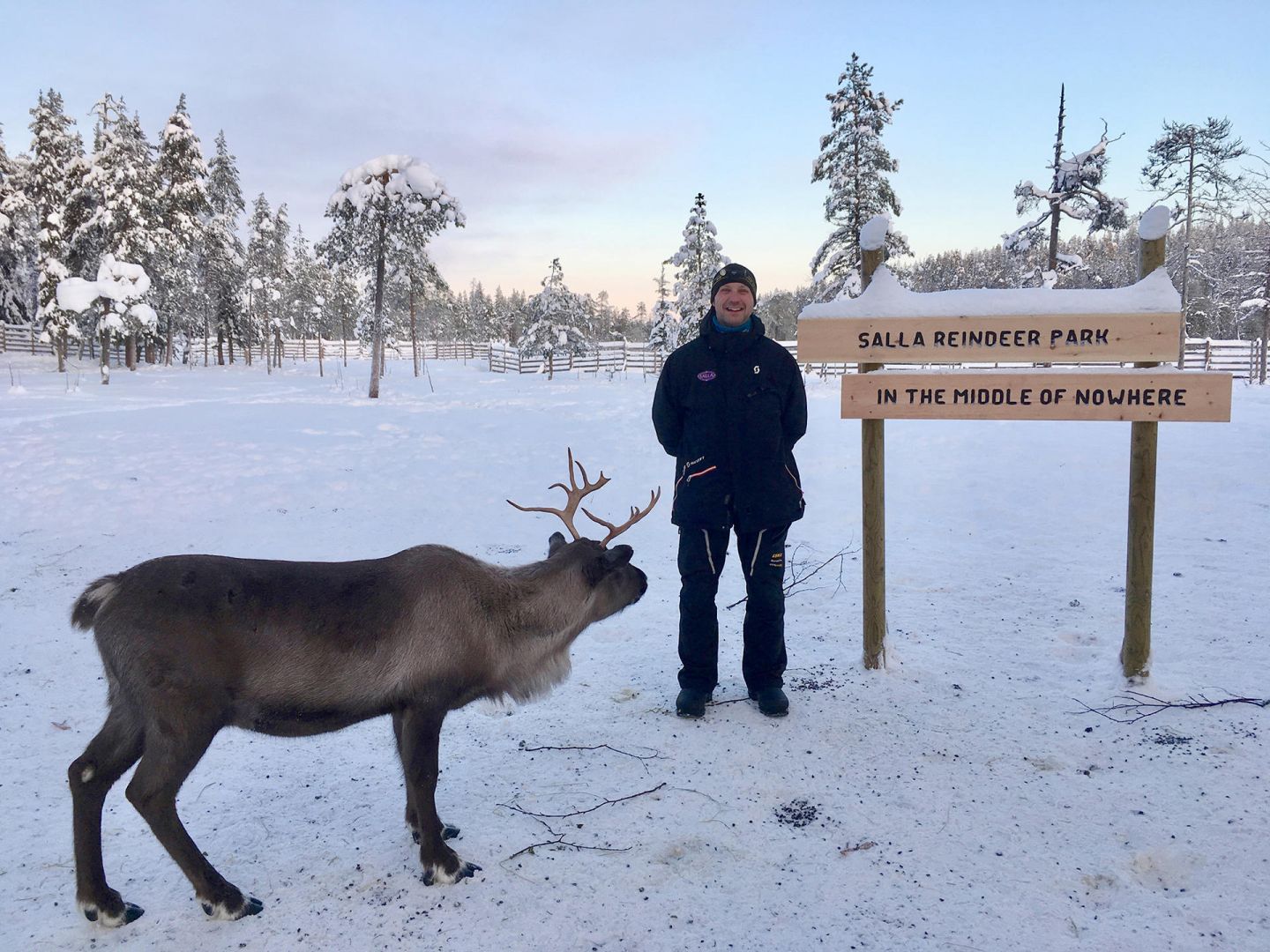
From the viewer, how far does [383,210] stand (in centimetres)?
2277

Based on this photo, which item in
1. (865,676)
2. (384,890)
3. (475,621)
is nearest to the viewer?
(384,890)

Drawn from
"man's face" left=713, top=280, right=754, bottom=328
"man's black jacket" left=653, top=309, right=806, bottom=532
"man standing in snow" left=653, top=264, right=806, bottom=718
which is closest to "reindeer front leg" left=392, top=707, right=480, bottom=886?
"man standing in snow" left=653, top=264, right=806, bottom=718

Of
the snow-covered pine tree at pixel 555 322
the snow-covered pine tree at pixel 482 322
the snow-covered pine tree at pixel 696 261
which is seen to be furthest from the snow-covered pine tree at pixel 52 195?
the snow-covered pine tree at pixel 482 322

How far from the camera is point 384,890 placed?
2994 millimetres

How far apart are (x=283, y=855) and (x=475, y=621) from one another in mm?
1226

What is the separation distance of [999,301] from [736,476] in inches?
77.0

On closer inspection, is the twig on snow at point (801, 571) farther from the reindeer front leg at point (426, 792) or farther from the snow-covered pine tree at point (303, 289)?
the snow-covered pine tree at point (303, 289)

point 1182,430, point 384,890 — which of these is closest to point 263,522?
point 384,890

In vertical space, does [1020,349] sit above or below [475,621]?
above

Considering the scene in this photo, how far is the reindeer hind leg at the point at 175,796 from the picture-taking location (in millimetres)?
2779

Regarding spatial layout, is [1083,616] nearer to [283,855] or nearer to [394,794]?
[394,794]

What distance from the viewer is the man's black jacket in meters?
4.44

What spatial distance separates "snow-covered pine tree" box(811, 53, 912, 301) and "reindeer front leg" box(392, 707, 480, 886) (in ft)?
77.6

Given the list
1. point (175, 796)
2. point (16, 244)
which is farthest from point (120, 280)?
point (175, 796)
